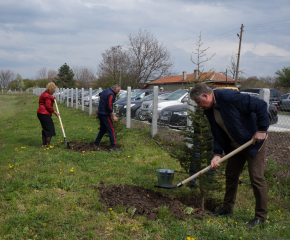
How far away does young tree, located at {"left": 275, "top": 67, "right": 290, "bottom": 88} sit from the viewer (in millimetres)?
35188

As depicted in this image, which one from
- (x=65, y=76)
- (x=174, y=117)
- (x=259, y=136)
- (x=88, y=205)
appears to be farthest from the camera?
(x=65, y=76)

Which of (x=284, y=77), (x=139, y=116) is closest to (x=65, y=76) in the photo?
(x=284, y=77)

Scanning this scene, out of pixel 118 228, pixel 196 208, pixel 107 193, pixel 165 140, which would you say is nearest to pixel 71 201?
pixel 107 193

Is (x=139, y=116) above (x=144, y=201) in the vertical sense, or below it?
above

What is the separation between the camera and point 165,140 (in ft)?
27.5

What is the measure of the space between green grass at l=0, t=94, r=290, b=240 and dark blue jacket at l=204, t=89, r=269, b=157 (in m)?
1.13

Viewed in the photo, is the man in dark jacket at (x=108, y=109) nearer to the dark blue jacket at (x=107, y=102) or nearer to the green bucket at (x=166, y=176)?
the dark blue jacket at (x=107, y=102)

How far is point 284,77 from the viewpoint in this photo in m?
35.6

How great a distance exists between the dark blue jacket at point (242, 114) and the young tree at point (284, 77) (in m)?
36.4

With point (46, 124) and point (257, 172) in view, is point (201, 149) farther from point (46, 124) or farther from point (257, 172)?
point (46, 124)

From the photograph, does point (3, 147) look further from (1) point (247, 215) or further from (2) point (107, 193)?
(1) point (247, 215)

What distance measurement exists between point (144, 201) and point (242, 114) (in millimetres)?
1883

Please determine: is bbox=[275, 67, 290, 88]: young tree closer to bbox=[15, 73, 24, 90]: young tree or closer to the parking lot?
the parking lot

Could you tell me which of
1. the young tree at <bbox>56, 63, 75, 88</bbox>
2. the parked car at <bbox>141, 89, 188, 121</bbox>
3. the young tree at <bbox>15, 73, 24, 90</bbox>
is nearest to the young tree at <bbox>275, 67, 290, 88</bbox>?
the parked car at <bbox>141, 89, 188, 121</bbox>
